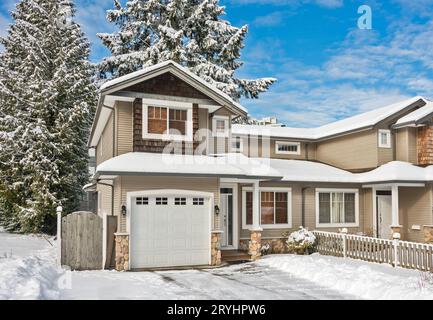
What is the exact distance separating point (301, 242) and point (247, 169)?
3.88 m

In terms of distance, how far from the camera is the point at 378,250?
13984 mm

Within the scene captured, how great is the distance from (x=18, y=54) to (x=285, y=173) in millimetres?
19687

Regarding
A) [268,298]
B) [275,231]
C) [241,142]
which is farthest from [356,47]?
[268,298]

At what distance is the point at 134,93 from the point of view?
13.9 m

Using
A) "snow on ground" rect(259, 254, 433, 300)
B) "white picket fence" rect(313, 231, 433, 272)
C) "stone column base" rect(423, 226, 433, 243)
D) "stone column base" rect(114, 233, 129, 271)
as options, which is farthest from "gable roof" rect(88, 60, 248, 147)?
"stone column base" rect(423, 226, 433, 243)

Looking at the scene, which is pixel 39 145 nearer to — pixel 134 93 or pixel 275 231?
pixel 134 93

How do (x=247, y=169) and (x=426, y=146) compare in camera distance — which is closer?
(x=247, y=169)

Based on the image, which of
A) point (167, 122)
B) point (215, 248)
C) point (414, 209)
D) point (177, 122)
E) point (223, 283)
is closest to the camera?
point (223, 283)

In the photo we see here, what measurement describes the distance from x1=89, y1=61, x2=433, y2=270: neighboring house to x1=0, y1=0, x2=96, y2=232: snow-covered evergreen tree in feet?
7.80

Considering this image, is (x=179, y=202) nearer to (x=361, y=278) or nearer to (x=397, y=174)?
(x=361, y=278)

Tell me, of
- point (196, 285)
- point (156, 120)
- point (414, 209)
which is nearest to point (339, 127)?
point (414, 209)

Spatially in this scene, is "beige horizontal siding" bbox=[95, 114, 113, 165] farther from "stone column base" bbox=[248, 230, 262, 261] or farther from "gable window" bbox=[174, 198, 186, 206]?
"stone column base" bbox=[248, 230, 262, 261]

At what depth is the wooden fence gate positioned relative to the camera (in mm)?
12875

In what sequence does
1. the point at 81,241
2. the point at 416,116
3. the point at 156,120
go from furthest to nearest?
the point at 416,116 < the point at 156,120 < the point at 81,241
